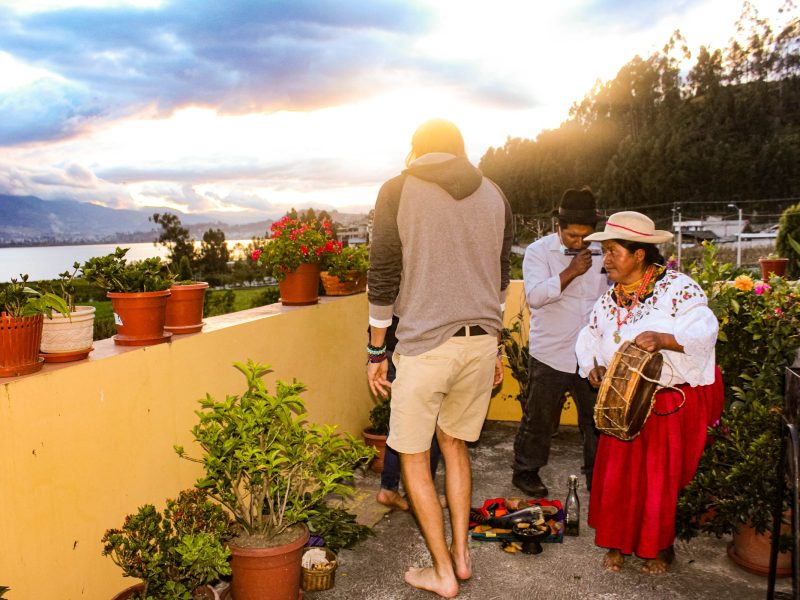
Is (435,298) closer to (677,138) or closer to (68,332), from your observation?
(68,332)

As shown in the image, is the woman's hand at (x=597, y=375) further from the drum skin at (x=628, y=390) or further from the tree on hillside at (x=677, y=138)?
the tree on hillside at (x=677, y=138)

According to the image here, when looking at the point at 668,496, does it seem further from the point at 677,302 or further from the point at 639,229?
the point at 639,229

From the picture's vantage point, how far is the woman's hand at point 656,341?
9.99 ft

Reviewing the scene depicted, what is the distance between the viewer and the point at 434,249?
2852 mm

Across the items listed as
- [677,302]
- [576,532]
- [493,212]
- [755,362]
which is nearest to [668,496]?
[576,532]

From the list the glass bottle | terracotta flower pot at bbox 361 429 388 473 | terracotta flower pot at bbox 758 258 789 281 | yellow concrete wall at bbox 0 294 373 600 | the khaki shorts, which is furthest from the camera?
terracotta flower pot at bbox 758 258 789 281

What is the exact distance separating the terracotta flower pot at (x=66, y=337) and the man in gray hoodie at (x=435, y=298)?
1.22 metres

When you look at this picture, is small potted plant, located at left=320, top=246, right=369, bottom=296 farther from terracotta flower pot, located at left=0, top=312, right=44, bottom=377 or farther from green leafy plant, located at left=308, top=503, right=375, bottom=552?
terracotta flower pot, located at left=0, top=312, right=44, bottom=377

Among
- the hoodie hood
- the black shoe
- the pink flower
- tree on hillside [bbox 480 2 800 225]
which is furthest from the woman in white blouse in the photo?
tree on hillside [bbox 480 2 800 225]

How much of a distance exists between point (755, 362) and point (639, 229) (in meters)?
1.47

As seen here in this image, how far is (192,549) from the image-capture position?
248 centimetres

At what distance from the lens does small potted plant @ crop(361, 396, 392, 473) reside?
4832 millimetres

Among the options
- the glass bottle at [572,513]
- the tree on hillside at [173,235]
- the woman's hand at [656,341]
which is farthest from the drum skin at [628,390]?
the tree on hillside at [173,235]

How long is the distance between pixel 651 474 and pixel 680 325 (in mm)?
786
